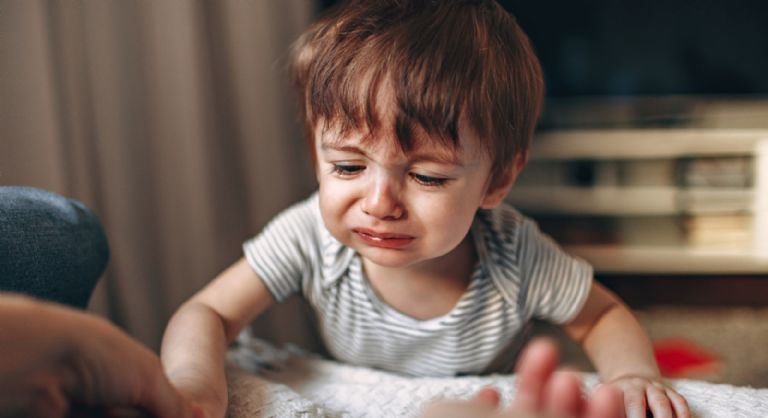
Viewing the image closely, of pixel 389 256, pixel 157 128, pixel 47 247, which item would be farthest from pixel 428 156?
pixel 157 128

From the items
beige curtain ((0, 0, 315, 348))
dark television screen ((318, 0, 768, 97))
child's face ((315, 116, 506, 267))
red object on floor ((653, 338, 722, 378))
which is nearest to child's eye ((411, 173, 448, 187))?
child's face ((315, 116, 506, 267))

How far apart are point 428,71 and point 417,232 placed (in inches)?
6.2

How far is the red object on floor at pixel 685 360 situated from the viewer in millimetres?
1310

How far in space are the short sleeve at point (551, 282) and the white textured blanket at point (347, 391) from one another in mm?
89

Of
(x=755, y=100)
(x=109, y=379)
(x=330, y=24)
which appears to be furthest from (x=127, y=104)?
(x=755, y=100)

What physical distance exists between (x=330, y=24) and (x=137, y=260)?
24.7 inches

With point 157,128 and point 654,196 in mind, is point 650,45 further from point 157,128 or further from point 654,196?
point 157,128

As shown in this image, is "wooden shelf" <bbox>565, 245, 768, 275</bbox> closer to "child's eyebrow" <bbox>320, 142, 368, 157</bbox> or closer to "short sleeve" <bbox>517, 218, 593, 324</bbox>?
"short sleeve" <bbox>517, 218, 593, 324</bbox>

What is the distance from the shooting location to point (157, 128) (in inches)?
46.3

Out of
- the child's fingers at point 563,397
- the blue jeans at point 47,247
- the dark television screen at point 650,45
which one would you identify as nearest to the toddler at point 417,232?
the blue jeans at point 47,247

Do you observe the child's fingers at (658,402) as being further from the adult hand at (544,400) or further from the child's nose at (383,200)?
the child's nose at (383,200)

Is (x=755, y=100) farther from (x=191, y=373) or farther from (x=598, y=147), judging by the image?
(x=191, y=373)

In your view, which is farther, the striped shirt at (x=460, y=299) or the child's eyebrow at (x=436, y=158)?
the striped shirt at (x=460, y=299)

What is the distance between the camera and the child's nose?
660 mm
